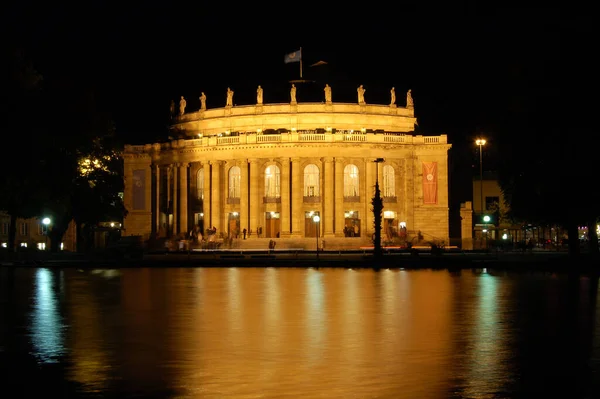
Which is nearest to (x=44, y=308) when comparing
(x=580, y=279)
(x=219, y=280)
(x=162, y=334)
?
(x=162, y=334)

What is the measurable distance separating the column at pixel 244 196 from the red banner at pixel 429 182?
19.2 m

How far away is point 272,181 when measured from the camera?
323 ft

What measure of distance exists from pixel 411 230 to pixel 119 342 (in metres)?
78.3

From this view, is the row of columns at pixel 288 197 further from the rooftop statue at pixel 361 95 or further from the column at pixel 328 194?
the rooftop statue at pixel 361 95

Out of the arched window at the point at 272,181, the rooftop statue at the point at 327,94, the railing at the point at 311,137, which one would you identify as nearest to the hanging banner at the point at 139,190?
the arched window at the point at 272,181

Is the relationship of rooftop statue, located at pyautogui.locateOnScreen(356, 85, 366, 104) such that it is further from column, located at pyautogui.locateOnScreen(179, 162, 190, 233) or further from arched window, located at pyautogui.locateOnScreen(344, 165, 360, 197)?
column, located at pyautogui.locateOnScreen(179, 162, 190, 233)

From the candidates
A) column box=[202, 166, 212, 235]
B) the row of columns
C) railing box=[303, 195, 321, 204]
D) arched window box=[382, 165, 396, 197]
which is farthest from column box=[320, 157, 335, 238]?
column box=[202, 166, 212, 235]

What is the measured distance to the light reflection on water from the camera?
16.3 meters

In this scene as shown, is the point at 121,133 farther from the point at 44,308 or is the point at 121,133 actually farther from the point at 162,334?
the point at 162,334

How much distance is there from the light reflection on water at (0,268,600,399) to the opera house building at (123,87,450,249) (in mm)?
55649

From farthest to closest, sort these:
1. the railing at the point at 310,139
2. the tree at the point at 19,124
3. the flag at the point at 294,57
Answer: the flag at the point at 294,57, the railing at the point at 310,139, the tree at the point at 19,124

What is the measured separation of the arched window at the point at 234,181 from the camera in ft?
330

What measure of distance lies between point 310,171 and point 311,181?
3.59 ft

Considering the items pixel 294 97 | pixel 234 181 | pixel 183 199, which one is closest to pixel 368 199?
pixel 294 97
